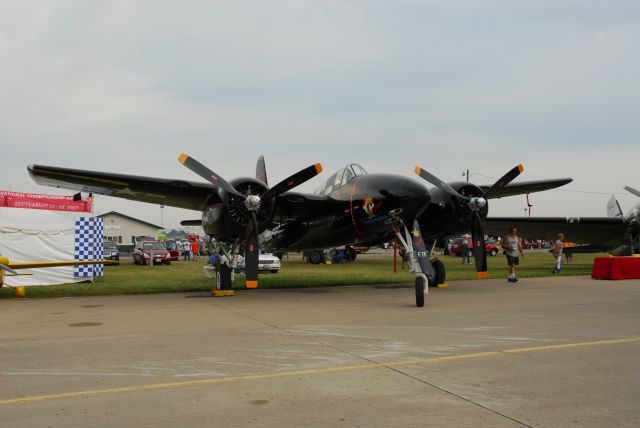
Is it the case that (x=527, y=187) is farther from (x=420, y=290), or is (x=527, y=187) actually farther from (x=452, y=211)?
(x=420, y=290)

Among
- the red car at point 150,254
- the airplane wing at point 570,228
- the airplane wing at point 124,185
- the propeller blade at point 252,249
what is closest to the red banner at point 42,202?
the airplane wing at point 124,185

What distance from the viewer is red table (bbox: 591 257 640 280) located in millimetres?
19328

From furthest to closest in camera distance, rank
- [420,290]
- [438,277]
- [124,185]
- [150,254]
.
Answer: [150,254]
[438,277]
[124,185]
[420,290]

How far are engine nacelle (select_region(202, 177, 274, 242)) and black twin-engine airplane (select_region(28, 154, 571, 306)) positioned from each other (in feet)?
0.09

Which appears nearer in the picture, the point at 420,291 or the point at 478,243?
the point at 420,291

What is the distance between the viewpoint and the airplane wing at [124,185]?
13.5 metres

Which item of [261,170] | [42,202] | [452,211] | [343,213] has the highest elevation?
[261,170]

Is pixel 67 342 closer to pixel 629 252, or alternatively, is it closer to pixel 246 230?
pixel 246 230

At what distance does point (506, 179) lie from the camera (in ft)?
52.2

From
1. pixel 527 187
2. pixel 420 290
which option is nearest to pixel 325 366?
pixel 420 290

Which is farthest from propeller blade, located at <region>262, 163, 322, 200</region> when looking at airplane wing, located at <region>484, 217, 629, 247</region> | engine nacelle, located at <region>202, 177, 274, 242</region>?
airplane wing, located at <region>484, 217, 629, 247</region>

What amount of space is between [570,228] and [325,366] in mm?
27952

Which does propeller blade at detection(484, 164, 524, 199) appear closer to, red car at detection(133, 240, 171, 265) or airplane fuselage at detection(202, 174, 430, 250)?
airplane fuselage at detection(202, 174, 430, 250)

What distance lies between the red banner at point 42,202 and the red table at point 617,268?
20097 millimetres
